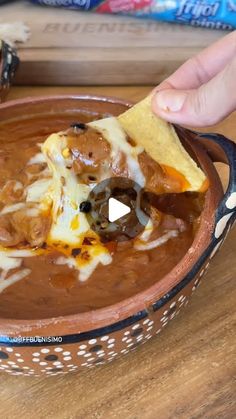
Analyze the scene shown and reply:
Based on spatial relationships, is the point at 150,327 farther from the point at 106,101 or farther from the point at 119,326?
the point at 106,101

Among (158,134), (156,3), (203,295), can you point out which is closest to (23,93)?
(156,3)

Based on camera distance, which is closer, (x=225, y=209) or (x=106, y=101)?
(x=225, y=209)

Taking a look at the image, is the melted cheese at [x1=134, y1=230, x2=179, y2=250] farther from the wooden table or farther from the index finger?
the index finger

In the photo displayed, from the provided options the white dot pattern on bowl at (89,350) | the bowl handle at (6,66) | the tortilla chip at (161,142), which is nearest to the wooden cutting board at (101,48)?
the bowl handle at (6,66)

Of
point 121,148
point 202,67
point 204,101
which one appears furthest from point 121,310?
point 202,67

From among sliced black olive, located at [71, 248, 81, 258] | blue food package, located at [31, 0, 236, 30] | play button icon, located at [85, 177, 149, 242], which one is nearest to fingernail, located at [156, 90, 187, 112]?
play button icon, located at [85, 177, 149, 242]

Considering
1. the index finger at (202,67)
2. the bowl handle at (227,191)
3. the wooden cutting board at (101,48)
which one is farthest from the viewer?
the wooden cutting board at (101,48)

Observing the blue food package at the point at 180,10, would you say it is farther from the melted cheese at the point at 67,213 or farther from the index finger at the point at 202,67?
the melted cheese at the point at 67,213
